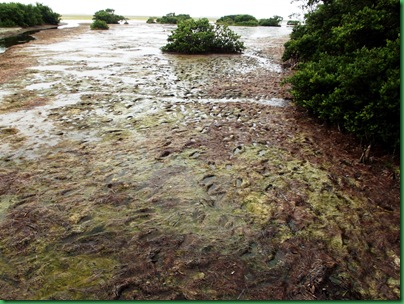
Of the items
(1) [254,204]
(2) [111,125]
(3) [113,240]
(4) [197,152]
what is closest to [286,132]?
(4) [197,152]

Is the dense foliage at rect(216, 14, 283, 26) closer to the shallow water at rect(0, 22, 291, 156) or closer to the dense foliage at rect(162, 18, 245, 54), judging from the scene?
the dense foliage at rect(162, 18, 245, 54)

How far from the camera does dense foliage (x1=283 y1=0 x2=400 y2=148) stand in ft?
16.0

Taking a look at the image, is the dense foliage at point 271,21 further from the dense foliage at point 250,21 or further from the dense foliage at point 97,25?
the dense foliage at point 97,25

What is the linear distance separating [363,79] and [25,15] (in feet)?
129

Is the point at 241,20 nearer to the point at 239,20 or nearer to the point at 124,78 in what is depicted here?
the point at 239,20

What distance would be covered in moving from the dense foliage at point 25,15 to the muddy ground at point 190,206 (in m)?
29.6

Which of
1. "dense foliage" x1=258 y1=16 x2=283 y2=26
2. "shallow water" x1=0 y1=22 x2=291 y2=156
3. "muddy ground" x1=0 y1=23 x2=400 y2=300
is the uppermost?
"dense foliage" x1=258 y1=16 x2=283 y2=26

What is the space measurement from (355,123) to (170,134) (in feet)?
11.5

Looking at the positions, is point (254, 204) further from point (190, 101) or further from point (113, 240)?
Result: point (190, 101)

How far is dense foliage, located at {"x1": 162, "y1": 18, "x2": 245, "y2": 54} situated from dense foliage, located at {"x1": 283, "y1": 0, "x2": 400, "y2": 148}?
9945 mm

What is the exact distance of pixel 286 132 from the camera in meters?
6.39

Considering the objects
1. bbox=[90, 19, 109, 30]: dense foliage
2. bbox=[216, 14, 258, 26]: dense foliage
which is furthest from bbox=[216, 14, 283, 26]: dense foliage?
bbox=[90, 19, 109, 30]: dense foliage

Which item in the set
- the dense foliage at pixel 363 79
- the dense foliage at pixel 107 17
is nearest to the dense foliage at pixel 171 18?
the dense foliage at pixel 107 17

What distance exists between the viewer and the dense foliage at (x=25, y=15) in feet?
99.6
